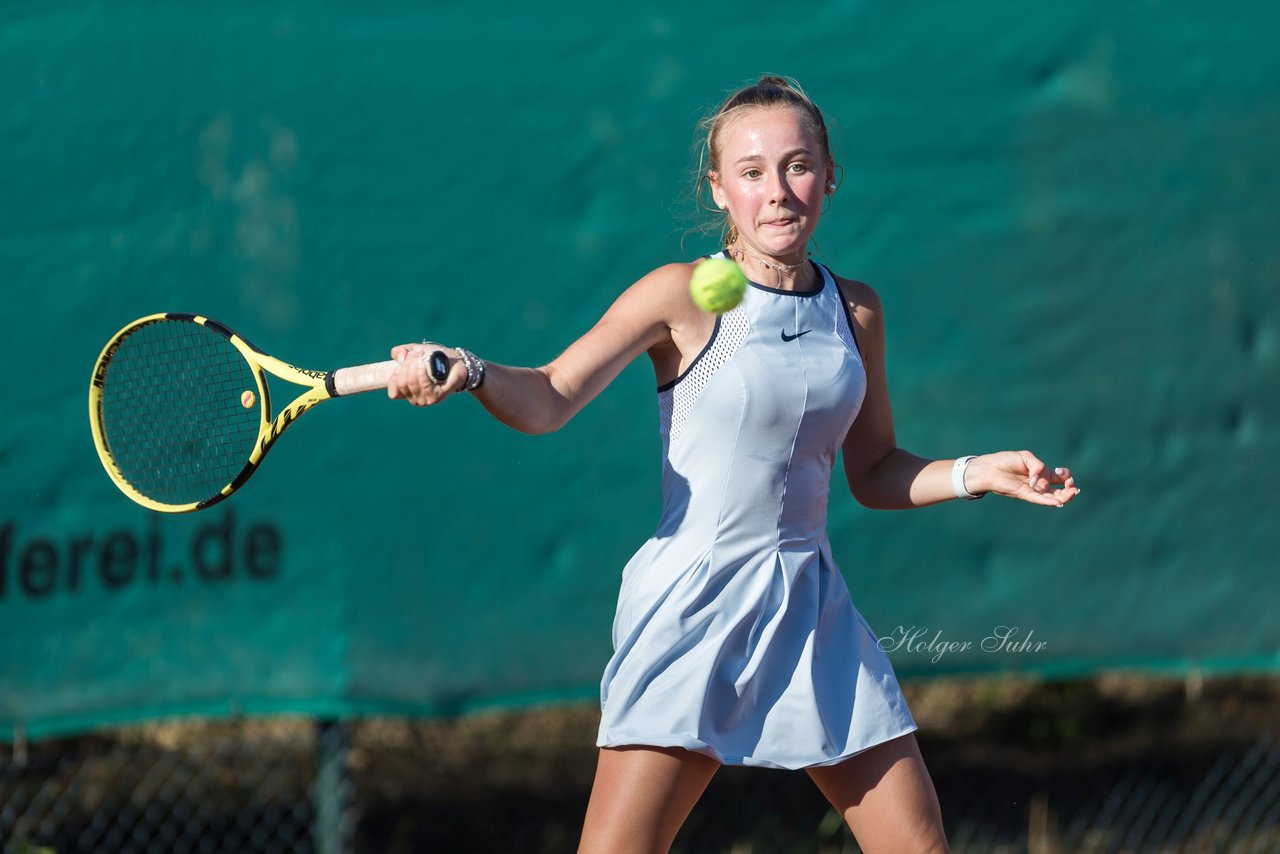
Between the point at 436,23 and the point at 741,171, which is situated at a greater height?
the point at 436,23

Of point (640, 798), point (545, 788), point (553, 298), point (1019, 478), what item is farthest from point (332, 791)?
point (1019, 478)

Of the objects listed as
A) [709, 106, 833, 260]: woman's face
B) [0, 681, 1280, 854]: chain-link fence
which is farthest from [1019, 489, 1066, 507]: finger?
[0, 681, 1280, 854]: chain-link fence

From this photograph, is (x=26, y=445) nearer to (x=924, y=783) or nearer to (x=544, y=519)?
(x=544, y=519)

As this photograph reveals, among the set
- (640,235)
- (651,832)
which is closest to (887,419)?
(651,832)

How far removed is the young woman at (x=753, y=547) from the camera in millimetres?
2441

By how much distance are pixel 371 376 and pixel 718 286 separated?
0.55 metres

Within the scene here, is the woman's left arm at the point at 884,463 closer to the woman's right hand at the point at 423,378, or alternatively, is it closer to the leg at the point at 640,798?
the leg at the point at 640,798

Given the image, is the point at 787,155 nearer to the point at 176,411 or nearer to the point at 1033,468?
the point at 1033,468

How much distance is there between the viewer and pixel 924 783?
8.29 feet

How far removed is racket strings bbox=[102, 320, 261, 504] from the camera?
3.14 metres

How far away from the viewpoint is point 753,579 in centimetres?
254

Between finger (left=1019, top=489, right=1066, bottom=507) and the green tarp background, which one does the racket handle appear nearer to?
finger (left=1019, top=489, right=1066, bottom=507)

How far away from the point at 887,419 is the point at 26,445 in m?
2.10

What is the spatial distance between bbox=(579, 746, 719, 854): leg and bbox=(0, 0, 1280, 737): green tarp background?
1.42 metres
